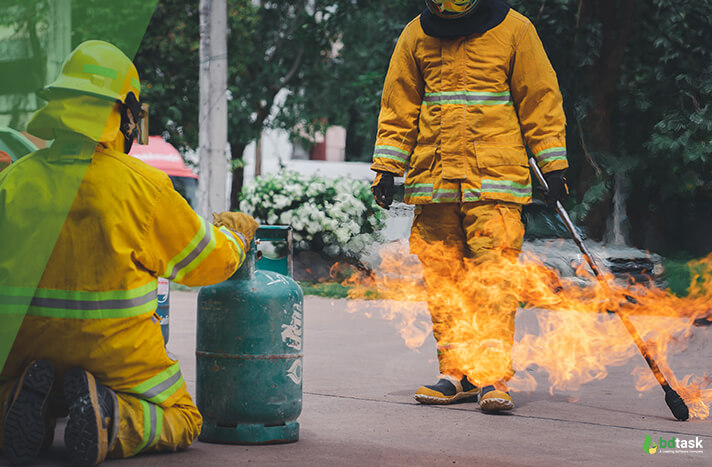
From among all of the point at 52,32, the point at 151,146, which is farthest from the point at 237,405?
the point at 151,146

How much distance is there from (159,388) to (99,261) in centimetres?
53

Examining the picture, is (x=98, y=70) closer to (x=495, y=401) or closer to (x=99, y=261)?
(x=99, y=261)

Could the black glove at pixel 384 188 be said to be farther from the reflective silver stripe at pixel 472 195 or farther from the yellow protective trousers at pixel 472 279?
the reflective silver stripe at pixel 472 195

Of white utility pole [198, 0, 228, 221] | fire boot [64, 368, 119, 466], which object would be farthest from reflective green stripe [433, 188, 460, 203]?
white utility pole [198, 0, 228, 221]

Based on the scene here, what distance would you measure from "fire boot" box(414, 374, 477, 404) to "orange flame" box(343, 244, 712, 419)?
0.08m

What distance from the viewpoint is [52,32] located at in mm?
6051

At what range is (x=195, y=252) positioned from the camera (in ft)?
10.7

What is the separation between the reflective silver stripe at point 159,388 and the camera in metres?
3.24

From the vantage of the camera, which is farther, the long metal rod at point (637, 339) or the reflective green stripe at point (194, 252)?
the long metal rod at point (637, 339)

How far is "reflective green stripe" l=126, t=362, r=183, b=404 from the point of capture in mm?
3229

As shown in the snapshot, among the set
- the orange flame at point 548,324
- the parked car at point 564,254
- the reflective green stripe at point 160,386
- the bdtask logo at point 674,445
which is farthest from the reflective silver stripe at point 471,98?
the parked car at point 564,254

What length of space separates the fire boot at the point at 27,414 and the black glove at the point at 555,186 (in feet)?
8.42

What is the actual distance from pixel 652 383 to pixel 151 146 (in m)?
14.5

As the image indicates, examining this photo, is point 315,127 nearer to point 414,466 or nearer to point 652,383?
point 652,383
